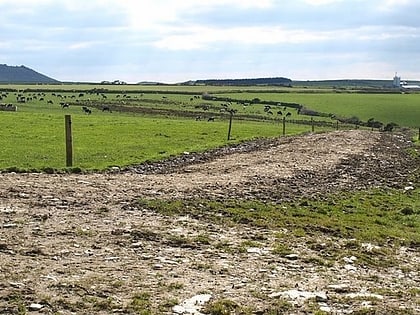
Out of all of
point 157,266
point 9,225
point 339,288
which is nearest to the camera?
point 339,288

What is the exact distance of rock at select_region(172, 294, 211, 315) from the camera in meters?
7.45

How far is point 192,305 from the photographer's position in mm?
7672

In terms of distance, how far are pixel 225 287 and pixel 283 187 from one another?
10941 millimetres

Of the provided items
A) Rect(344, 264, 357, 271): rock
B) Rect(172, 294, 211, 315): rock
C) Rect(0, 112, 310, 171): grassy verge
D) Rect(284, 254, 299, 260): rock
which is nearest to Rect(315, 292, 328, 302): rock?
Rect(172, 294, 211, 315): rock

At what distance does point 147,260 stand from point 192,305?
84.6 inches

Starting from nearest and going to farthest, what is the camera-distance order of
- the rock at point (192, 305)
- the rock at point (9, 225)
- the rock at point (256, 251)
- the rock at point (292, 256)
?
the rock at point (192, 305)
the rock at point (292, 256)
the rock at point (256, 251)
the rock at point (9, 225)

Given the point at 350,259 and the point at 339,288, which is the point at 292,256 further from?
the point at 339,288

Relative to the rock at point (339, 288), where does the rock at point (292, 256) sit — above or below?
below

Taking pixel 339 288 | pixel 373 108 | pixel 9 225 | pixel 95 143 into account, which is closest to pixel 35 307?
pixel 339 288

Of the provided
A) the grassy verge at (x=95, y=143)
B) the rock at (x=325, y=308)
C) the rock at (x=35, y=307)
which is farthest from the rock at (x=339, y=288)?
the grassy verge at (x=95, y=143)

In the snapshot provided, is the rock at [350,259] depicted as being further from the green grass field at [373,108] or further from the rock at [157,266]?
the green grass field at [373,108]

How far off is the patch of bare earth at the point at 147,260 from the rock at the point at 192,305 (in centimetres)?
7

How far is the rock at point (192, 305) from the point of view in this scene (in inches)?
293

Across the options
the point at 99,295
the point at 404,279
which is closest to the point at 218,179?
the point at 404,279
